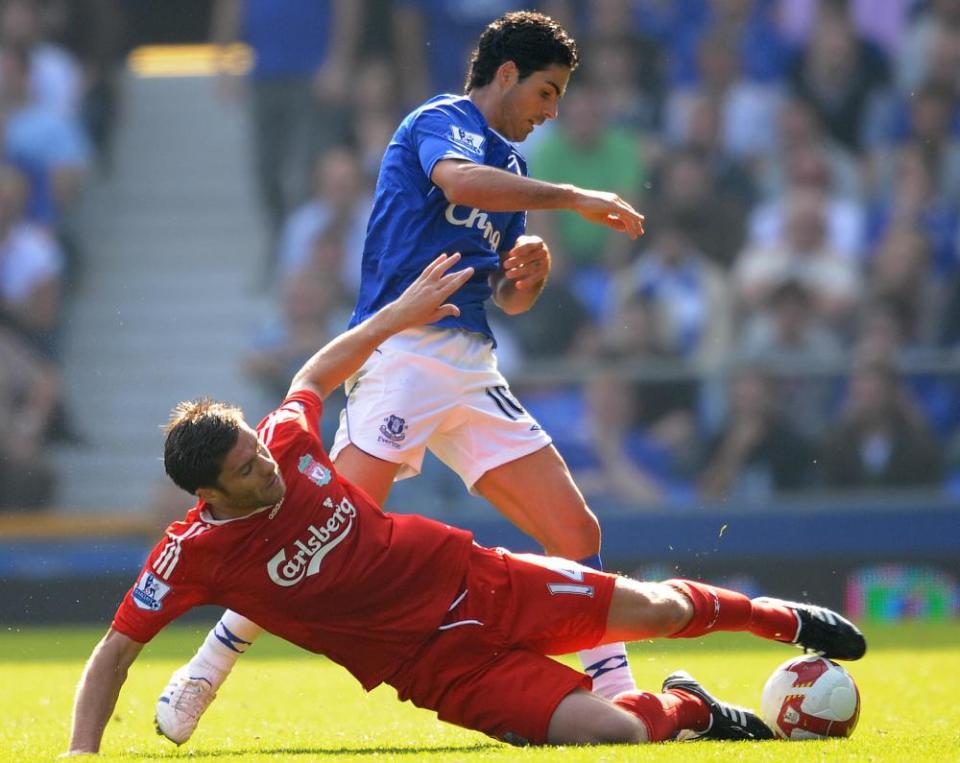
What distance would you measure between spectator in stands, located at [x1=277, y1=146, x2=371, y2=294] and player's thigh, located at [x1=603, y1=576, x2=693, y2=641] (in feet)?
27.4

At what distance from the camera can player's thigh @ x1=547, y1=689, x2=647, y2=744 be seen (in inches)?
199

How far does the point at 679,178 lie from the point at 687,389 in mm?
2710

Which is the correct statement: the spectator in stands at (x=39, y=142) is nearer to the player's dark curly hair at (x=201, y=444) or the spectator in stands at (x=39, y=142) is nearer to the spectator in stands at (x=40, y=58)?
the spectator in stands at (x=40, y=58)

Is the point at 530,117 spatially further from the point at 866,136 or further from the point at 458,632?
the point at 866,136

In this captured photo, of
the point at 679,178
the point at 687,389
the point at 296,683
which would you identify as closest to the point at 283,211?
the point at 679,178

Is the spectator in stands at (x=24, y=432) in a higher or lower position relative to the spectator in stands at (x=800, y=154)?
lower

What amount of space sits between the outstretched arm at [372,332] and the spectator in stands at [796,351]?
5.85m

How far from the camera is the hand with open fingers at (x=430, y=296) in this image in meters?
5.41

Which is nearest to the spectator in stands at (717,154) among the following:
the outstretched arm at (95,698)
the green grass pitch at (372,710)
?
the green grass pitch at (372,710)

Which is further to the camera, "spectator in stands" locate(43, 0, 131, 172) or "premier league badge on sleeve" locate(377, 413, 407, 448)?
"spectator in stands" locate(43, 0, 131, 172)

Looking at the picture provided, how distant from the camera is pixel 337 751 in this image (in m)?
5.31

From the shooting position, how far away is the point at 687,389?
1106 cm

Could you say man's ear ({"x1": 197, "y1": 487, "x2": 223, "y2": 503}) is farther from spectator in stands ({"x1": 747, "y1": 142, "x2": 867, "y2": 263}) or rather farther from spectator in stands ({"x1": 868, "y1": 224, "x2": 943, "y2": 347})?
spectator in stands ({"x1": 747, "y1": 142, "x2": 867, "y2": 263})

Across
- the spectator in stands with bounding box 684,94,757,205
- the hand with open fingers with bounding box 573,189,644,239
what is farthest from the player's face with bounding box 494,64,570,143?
the spectator in stands with bounding box 684,94,757,205
